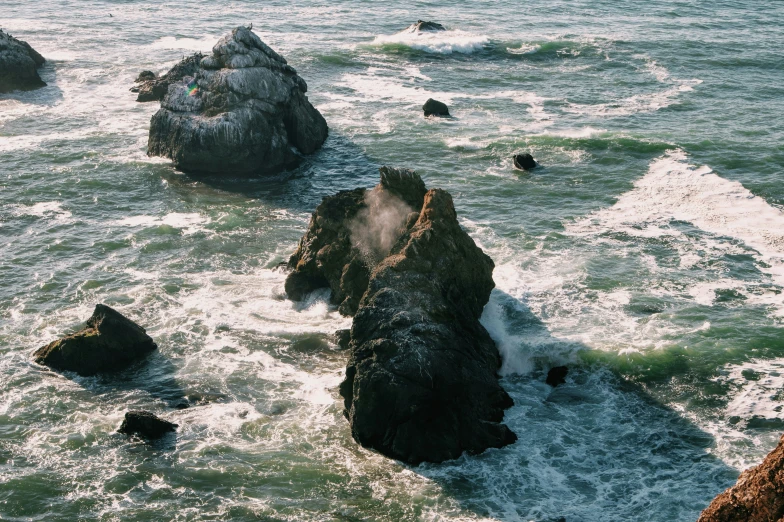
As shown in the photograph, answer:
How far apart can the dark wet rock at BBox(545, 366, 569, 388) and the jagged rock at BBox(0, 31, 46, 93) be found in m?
52.7

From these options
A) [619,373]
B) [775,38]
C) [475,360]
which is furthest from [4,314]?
[775,38]

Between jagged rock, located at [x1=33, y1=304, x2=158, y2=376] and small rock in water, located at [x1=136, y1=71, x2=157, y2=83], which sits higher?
small rock in water, located at [x1=136, y1=71, x2=157, y2=83]

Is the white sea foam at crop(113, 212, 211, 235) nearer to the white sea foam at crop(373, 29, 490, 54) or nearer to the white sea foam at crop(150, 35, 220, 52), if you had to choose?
the white sea foam at crop(150, 35, 220, 52)

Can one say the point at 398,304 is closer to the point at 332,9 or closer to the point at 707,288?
the point at 707,288

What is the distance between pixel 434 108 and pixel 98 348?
117ft

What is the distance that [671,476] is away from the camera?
2769 cm

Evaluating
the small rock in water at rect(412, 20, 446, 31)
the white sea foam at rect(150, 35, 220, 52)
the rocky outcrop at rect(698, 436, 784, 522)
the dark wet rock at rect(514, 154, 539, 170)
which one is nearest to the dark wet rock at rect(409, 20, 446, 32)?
the small rock in water at rect(412, 20, 446, 31)

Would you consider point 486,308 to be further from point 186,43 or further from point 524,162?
point 186,43

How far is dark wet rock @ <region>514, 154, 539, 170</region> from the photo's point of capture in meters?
53.2

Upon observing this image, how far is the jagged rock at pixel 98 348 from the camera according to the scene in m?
33.3

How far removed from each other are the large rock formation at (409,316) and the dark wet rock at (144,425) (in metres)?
6.23

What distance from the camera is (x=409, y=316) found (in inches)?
1200

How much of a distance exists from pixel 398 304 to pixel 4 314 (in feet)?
59.1

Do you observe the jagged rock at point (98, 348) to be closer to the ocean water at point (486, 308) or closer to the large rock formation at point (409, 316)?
the ocean water at point (486, 308)
